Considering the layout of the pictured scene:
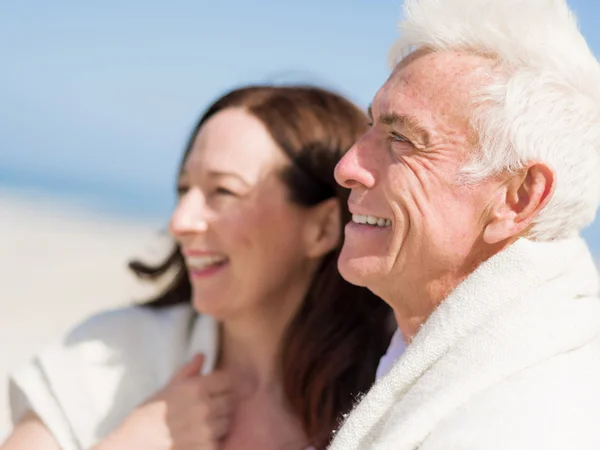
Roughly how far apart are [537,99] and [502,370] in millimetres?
664

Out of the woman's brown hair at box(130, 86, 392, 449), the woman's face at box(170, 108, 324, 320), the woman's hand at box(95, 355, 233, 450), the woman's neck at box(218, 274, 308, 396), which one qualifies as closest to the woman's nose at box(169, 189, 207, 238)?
the woman's face at box(170, 108, 324, 320)

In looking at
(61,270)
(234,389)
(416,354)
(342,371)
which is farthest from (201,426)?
(61,270)

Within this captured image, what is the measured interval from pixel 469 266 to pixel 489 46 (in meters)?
0.56

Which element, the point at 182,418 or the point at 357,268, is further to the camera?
the point at 182,418

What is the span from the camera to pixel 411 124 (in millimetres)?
2199

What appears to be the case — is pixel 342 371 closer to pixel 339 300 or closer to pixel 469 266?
pixel 339 300

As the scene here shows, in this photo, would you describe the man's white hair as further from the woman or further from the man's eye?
the woman

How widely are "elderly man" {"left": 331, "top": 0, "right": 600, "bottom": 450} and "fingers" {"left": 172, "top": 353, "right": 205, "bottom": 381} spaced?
3.48ft

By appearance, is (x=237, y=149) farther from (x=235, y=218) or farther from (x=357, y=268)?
(x=357, y=268)

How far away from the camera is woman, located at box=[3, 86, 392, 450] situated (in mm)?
3016

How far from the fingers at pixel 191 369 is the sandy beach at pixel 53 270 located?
903mm

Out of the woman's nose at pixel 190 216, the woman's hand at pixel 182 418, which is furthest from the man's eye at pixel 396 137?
the woman's hand at pixel 182 418

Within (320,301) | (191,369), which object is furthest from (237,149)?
(191,369)

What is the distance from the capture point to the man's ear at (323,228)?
10.4 feet
